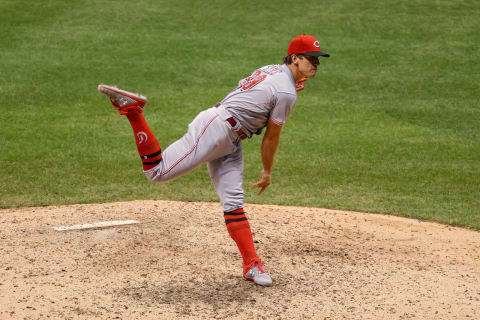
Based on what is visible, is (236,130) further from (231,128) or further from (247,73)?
(247,73)

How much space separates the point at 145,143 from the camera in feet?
16.7

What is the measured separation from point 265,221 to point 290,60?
2.10m

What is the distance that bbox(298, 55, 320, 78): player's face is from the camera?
5023 millimetres

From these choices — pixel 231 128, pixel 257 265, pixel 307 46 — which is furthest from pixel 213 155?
pixel 307 46

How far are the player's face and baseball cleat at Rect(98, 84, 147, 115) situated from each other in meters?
1.24

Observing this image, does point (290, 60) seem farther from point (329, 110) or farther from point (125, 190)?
point (329, 110)

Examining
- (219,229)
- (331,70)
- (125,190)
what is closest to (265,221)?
(219,229)

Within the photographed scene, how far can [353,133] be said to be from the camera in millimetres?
10047

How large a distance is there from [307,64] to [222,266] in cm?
180

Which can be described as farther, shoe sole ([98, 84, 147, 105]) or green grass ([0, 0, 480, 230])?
green grass ([0, 0, 480, 230])

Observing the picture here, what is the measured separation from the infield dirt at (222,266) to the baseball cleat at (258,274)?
0.20ft

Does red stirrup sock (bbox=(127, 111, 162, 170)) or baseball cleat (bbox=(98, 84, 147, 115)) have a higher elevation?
baseball cleat (bbox=(98, 84, 147, 115))

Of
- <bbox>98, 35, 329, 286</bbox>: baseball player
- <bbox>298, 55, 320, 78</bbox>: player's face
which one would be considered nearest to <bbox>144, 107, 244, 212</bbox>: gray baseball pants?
<bbox>98, 35, 329, 286</bbox>: baseball player

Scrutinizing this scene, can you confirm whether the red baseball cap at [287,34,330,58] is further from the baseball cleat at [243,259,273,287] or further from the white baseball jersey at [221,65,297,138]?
the baseball cleat at [243,259,273,287]
